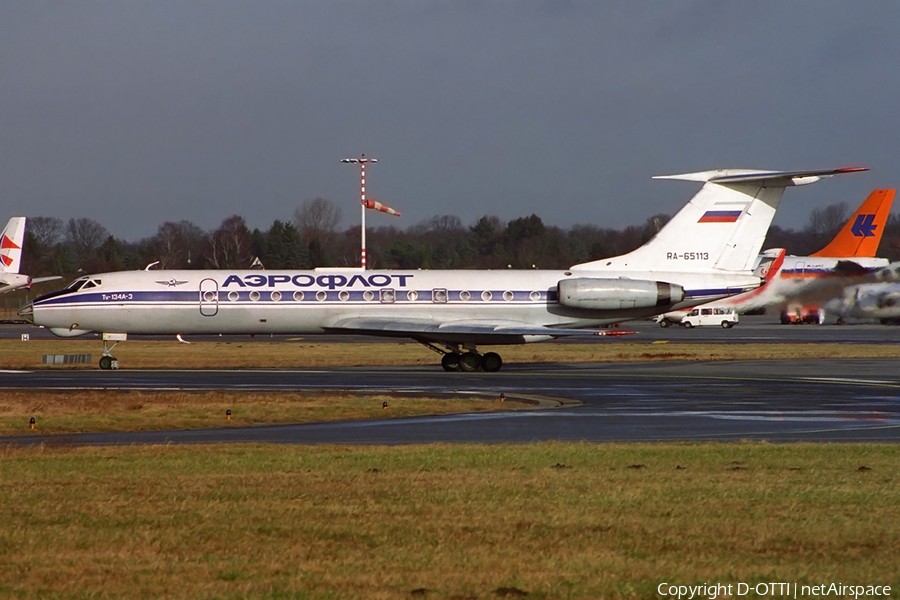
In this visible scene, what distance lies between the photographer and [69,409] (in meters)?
20.5

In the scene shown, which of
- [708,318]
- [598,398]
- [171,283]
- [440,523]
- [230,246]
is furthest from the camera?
[230,246]

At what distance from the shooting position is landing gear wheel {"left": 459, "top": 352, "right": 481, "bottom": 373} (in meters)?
33.8

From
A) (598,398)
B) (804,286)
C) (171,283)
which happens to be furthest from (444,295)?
(804,286)

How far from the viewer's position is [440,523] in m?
8.84

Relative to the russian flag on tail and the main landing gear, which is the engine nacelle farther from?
the main landing gear

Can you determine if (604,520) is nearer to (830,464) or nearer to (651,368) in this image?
(830,464)

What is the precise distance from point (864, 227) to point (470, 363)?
2926cm

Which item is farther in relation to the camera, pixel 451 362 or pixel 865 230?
pixel 865 230

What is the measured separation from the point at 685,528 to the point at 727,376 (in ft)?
72.6

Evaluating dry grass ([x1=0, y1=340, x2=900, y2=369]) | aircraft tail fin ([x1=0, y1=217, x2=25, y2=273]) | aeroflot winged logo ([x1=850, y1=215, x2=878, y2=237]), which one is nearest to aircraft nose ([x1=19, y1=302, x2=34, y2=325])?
dry grass ([x1=0, y1=340, x2=900, y2=369])

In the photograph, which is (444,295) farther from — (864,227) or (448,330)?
(864,227)

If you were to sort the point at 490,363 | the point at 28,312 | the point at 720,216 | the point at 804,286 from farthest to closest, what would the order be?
the point at 28,312, the point at 720,216, the point at 490,363, the point at 804,286

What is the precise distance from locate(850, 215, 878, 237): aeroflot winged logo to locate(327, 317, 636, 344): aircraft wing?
25774 mm

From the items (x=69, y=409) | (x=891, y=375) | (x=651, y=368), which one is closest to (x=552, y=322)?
(x=651, y=368)
